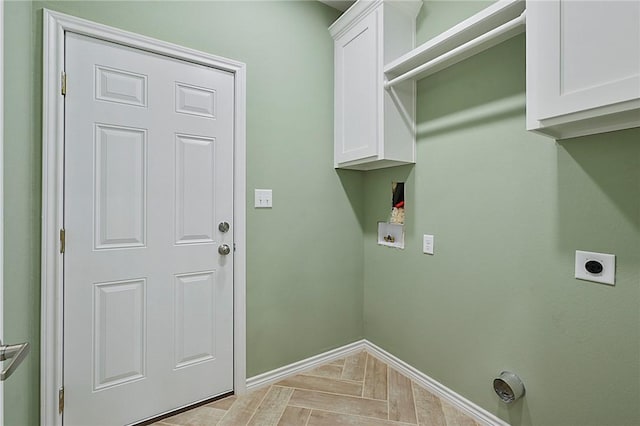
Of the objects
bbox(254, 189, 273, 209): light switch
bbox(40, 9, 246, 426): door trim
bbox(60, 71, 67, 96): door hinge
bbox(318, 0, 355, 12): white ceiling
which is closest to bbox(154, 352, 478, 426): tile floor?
bbox(40, 9, 246, 426): door trim

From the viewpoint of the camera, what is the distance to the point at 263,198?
1993 mm

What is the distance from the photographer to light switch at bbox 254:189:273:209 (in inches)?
77.6

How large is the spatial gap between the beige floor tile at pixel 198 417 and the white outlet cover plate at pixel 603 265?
193 centimetres

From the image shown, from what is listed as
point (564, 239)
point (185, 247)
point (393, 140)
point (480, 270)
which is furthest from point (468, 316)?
point (185, 247)

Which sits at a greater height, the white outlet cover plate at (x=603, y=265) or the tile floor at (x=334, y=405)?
the white outlet cover plate at (x=603, y=265)

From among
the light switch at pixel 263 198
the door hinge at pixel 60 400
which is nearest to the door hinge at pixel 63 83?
the light switch at pixel 263 198

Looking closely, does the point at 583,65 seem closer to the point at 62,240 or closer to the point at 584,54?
the point at 584,54

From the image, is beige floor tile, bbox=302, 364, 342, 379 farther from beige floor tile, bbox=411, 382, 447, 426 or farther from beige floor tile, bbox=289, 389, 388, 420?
beige floor tile, bbox=411, 382, 447, 426

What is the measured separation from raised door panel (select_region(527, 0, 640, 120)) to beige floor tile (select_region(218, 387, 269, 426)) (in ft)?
6.68

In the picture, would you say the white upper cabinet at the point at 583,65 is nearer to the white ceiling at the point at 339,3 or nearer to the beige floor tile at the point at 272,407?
the white ceiling at the point at 339,3

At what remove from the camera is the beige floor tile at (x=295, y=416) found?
166 cm

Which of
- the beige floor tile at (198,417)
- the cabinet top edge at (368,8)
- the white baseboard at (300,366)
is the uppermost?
the cabinet top edge at (368,8)

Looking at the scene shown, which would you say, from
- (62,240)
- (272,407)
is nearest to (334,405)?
(272,407)

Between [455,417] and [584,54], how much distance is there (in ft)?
5.89
